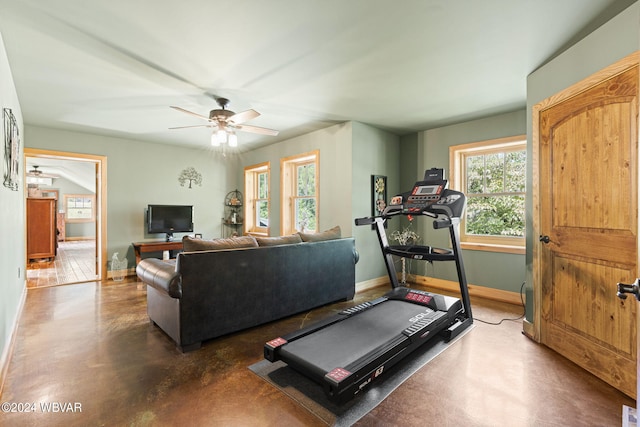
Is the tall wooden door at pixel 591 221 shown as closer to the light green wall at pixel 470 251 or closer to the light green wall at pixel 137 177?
the light green wall at pixel 470 251

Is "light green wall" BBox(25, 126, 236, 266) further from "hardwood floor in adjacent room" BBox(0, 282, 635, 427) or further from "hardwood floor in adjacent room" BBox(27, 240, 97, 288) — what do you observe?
"hardwood floor in adjacent room" BBox(0, 282, 635, 427)

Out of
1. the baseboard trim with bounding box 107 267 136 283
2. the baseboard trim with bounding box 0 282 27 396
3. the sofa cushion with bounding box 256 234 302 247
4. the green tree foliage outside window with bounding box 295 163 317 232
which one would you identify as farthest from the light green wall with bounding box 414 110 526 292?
the baseboard trim with bounding box 107 267 136 283

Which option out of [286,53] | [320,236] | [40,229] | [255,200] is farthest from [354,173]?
[40,229]

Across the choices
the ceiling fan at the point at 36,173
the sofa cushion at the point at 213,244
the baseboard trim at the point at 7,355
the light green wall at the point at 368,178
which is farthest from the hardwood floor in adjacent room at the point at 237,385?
the ceiling fan at the point at 36,173

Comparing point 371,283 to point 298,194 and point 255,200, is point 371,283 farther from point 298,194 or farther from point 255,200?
point 255,200

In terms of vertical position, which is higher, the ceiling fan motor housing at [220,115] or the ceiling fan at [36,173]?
the ceiling fan at [36,173]

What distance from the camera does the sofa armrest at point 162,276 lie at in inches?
99.4

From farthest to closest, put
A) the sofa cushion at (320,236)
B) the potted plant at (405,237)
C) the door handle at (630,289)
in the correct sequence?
the potted plant at (405,237), the sofa cushion at (320,236), the door handle at (630,289)

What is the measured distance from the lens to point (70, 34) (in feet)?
7.50

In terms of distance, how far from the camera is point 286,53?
2.57m

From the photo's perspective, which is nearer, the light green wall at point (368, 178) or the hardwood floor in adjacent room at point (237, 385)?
the hardwood floor in adjacent room at point (237, 385)

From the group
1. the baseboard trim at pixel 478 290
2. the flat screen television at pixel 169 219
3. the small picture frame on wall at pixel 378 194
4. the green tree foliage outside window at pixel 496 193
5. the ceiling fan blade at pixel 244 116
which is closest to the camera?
the ceiling fan blade at pixel 244 116

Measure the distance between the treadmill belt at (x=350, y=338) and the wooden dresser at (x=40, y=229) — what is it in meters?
7.72

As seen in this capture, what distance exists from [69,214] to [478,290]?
14.0 metres
